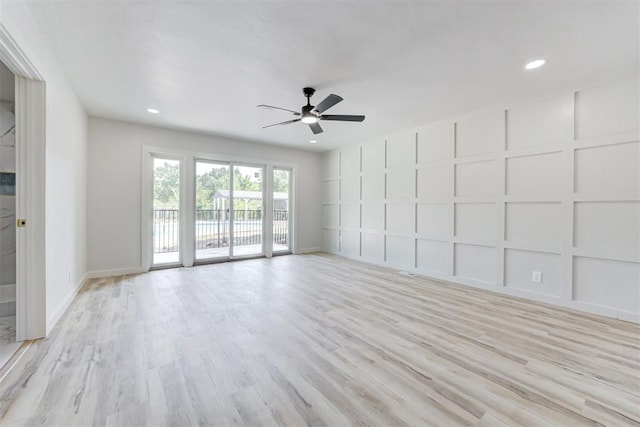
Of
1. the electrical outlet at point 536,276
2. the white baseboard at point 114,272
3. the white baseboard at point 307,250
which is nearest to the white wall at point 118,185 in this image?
the white baseboard at point 114,272

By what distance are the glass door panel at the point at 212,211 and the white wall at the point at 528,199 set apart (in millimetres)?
3328

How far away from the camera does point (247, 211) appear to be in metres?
6.18

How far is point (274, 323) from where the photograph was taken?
2.74m

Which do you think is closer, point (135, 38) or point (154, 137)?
point (135, 38)

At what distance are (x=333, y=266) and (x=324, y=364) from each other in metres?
3.42

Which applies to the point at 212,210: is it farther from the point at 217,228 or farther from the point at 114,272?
the point at 114,272

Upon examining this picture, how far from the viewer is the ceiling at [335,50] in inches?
80.0

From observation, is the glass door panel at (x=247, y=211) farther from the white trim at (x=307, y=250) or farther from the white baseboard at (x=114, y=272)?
the white baseboard at (x=114, y=272)

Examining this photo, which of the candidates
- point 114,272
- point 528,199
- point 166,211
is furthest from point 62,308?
point 528,199

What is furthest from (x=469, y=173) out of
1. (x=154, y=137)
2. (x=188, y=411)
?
(x=154, y=137)

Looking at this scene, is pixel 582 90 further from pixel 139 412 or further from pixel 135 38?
pixel 139 412

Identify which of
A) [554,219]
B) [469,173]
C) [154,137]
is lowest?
[554,219]

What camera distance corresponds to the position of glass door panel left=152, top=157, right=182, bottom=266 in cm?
511

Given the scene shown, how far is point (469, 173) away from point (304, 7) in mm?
3398
